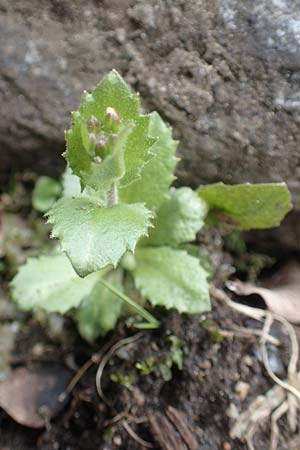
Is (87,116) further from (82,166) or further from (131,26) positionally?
(131,26)

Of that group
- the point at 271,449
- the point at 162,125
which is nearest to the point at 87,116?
the point at 162,125

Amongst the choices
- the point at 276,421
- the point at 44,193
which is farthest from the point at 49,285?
the point at 276,421

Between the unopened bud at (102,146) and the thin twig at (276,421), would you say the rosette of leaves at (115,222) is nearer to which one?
the unopened bud at (102,146)

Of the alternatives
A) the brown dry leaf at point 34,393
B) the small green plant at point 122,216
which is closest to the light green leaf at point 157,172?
the small green plant at point 122,216

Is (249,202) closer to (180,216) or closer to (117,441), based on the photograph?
(180,216)

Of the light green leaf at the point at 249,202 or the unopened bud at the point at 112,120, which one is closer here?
the unopened bud at the point at 112,120

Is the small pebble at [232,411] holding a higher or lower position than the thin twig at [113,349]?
higher
